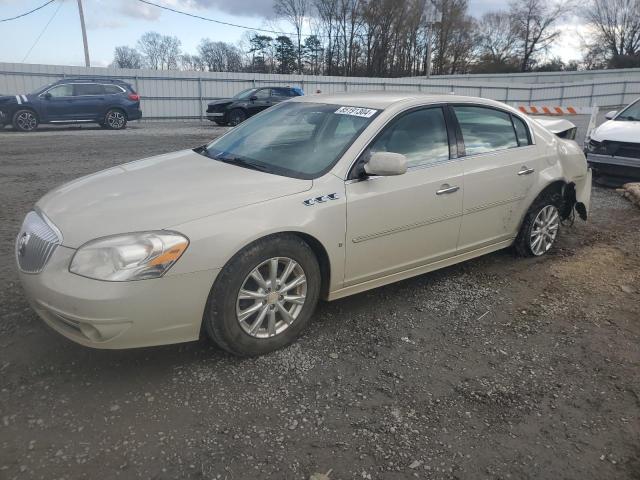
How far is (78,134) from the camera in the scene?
15.2m

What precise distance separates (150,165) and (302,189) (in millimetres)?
1282

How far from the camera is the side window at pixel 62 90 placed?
1602cm

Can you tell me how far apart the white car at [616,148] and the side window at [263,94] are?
13.4 meters

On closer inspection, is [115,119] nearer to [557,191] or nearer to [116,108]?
[116,108]

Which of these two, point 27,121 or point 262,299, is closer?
point 262,299

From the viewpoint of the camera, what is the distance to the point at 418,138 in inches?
150

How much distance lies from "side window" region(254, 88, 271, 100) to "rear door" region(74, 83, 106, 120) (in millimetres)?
5564

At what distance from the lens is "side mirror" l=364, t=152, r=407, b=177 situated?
322 centimetres

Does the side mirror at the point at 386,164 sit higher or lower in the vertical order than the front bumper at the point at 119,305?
higher

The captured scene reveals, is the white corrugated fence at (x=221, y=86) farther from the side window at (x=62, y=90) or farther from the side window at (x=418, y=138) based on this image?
the side window at (x=418, y=138)

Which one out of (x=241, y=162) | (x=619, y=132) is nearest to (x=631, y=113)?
(x=619, y=132)

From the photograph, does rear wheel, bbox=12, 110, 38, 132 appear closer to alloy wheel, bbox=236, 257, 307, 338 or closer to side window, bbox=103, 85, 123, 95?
side window, bbox=103, 85, 123, 95

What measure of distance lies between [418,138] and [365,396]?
197 cm

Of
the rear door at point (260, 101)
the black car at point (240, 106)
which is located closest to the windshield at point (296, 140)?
the black car at point (240, 106)
